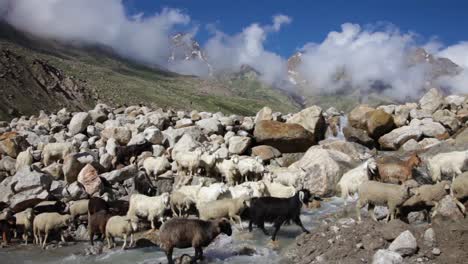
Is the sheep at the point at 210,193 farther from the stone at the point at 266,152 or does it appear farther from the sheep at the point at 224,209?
the stone at the point at 266,152

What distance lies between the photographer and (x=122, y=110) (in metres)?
45.5

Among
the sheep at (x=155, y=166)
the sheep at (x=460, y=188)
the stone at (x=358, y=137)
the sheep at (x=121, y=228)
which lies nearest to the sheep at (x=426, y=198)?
the sheep at (x=460, y=188)

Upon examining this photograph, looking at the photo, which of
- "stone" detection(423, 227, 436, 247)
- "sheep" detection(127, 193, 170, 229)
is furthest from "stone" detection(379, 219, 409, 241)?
"sheep" detection(127, 193, 170, 229)

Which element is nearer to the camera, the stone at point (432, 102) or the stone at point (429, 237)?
the stone at point (429, 237)

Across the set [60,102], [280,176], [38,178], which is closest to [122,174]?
[38,178]

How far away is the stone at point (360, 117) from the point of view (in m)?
37.9

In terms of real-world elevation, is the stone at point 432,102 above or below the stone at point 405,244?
above

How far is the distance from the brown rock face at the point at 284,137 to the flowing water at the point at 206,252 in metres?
15.0

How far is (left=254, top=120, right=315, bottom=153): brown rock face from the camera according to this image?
3359cm

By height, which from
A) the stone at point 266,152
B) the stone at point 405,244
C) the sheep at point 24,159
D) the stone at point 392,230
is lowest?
the stone at point 405,244

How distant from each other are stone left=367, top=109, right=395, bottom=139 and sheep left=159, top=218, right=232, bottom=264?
82.3 feet

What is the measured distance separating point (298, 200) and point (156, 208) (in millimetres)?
5882

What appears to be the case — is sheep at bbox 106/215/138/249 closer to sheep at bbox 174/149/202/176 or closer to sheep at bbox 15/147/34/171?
sheep at bbox 174/149/202/176

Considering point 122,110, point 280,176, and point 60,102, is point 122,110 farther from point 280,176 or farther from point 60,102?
point 60,102
